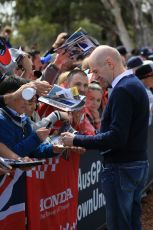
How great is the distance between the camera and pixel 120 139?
425 cm

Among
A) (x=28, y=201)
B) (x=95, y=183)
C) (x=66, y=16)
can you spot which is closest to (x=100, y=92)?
(x=95, y=183)

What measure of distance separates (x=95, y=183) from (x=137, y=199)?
1.19 m

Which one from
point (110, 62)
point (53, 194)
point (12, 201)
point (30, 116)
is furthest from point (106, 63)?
point (12, 201)

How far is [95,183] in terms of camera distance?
5.73 metres

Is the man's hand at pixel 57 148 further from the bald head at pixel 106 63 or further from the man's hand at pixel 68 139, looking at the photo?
the bald head at pixel 106 63

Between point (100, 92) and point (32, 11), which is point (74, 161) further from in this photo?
point (32, 11)

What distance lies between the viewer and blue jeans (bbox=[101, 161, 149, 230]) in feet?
14.5

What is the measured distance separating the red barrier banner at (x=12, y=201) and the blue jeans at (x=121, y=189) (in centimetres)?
74

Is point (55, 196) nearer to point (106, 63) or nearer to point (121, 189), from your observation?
point (121, 189)

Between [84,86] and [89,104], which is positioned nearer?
[84,86]

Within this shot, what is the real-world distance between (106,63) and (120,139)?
630 mm

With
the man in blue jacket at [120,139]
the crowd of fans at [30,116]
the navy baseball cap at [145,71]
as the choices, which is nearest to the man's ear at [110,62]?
the man in blue jacket at [120,139]

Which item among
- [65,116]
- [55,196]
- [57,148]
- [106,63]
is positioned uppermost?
[106,63]

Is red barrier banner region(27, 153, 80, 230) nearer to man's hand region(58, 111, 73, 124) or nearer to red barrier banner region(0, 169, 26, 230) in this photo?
red barrier banner region(0, 169, 26, 230)
